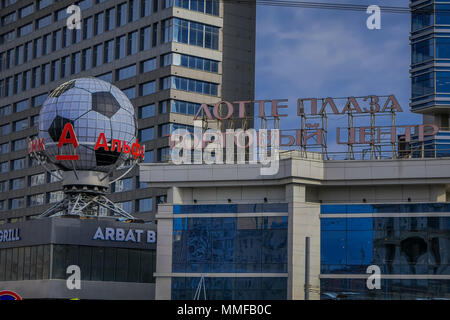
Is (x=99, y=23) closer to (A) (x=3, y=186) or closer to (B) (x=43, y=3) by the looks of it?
(B) (x=43, y=3)

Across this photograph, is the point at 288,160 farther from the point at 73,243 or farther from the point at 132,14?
the point at 132,14

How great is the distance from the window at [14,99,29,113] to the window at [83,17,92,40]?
1776cm

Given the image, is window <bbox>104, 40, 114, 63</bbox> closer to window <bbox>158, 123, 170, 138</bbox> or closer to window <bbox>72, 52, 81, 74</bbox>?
window <bbox>72, 52, 81, 74</bbox>

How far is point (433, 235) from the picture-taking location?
51062mm

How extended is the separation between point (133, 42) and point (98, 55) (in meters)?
8.28

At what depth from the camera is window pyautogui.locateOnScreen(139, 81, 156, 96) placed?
108m

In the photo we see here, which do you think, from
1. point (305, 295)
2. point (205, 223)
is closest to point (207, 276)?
point (205, 223)

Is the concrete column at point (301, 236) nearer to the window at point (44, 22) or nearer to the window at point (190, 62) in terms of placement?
the window at point (190, 62)

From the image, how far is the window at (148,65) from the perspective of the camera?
108 meters

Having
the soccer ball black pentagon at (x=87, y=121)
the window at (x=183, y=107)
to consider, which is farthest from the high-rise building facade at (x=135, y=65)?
the soccer ball black pentagon at (x=87, y=121)

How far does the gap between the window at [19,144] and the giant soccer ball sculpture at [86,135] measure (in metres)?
62.6

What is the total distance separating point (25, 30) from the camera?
13250 cm

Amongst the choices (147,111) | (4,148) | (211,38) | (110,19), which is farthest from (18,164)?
(211,38)

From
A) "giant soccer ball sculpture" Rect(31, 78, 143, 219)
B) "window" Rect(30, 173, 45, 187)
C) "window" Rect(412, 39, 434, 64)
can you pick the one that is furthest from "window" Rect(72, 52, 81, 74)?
"giant soccer ball sculpture" Rect(31, 78, 143, 219)
